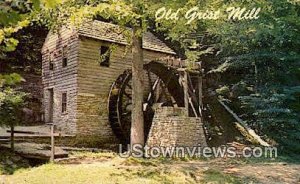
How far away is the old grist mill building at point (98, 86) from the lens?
15516 millimetres

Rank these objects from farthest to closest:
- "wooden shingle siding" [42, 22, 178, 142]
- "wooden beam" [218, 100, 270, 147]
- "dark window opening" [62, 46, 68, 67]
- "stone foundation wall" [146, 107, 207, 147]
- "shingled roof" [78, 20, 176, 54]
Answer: "dark window opening" [62, 46, 68, 67]
"shingled roof" [78, 20, 176, 54]
"wooden shingle siding" [42, 22, 178, 142]
"wooden beam" [218, 100, 270, 147]
"stone foundation wall" [146, 107, 207, 147]

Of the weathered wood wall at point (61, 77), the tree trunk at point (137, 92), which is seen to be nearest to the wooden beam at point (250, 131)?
the tree trunk at point (137, 92)

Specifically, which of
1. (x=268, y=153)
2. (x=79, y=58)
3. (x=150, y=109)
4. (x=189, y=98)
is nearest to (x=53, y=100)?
(x=79, y=58)

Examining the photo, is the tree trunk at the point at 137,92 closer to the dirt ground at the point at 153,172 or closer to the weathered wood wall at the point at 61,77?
the dirt ground at the point at 153,172

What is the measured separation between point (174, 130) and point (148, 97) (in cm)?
398

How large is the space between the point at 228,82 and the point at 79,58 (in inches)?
306

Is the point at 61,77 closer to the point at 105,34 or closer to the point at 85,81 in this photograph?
the point at 85,81

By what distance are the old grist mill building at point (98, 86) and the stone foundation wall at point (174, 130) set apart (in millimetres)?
1862

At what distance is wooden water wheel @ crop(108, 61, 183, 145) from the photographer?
15.9m

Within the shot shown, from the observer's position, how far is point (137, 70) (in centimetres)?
1170

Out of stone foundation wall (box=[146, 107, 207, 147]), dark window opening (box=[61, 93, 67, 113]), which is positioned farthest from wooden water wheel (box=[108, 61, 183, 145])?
dark window opening (box=[61, 93, 67, 113])

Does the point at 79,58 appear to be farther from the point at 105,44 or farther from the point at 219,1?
the point at 219,1

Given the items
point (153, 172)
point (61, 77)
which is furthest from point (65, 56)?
point (153, 172)

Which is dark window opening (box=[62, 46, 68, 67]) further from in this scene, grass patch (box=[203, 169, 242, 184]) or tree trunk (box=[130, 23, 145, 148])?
grass patch (box=[203, 169, 242, 184])
